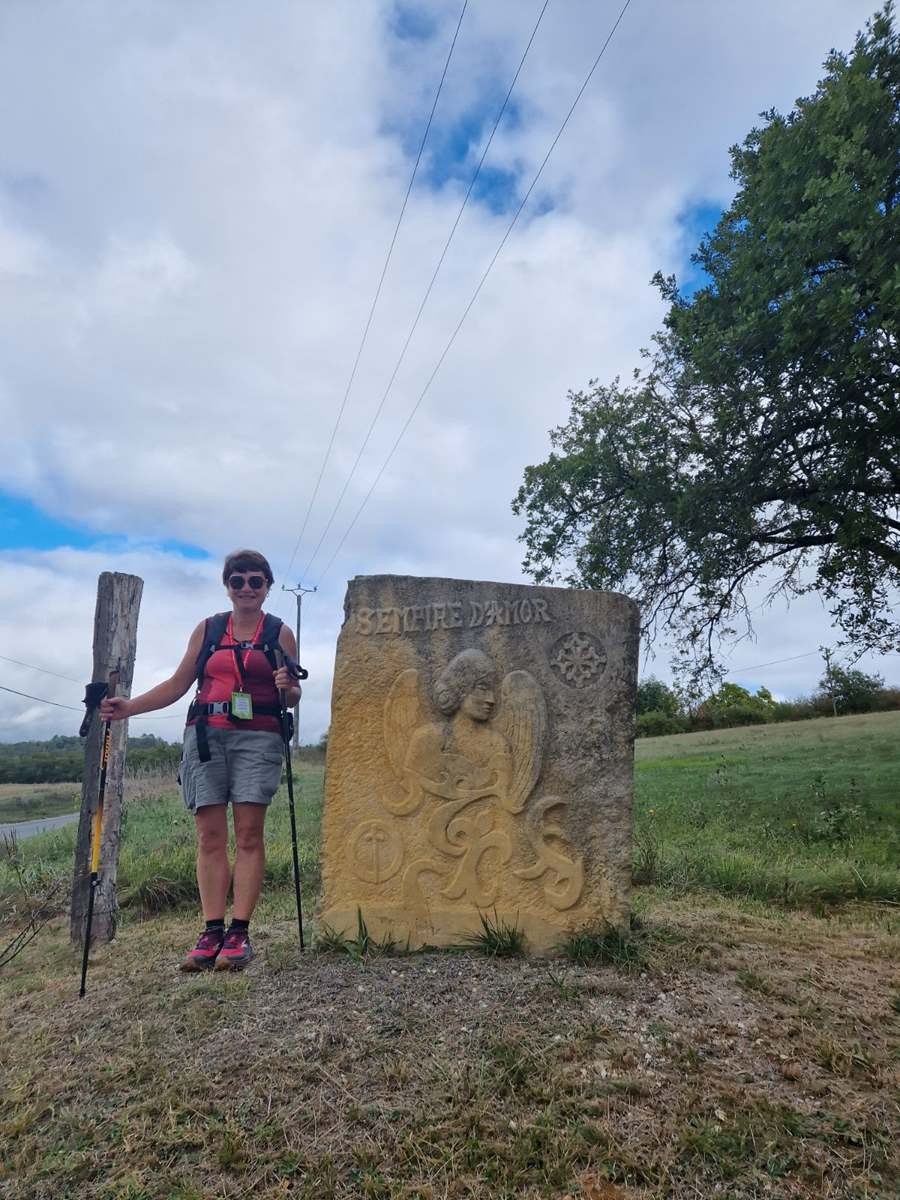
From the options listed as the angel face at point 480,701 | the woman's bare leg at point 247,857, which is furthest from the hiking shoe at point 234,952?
the angel face at point 480,701

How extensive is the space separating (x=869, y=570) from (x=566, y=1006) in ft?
30.3

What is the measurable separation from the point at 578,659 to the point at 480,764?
2.90ft

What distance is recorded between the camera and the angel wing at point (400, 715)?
4832mm

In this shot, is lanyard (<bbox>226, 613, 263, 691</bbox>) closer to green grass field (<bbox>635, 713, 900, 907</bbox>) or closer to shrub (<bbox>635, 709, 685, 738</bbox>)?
green grass field (<bbox>635, 713, 900, 907</bbox>)

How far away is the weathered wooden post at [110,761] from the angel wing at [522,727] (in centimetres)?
305

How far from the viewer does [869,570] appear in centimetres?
1104

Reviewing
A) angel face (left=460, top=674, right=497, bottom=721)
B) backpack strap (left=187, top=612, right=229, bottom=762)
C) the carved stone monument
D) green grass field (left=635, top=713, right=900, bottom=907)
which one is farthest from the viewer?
green grass field (left=635, top=713, right=900, bottom=907)

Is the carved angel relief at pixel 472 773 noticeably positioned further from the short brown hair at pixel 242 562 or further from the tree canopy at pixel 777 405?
the tree canopy at pixel 777 405

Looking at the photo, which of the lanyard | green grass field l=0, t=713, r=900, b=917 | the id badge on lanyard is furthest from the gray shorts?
green grass field l=0, t=713, r=900, b=917

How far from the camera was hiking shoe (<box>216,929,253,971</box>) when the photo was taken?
176 inches

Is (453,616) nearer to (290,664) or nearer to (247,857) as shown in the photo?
(290,664)

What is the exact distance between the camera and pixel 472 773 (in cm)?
481

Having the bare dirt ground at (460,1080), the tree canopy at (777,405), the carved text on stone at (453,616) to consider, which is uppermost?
the tree canopy at (777,405)

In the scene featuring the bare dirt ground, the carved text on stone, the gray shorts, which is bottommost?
the bare dirt ground
